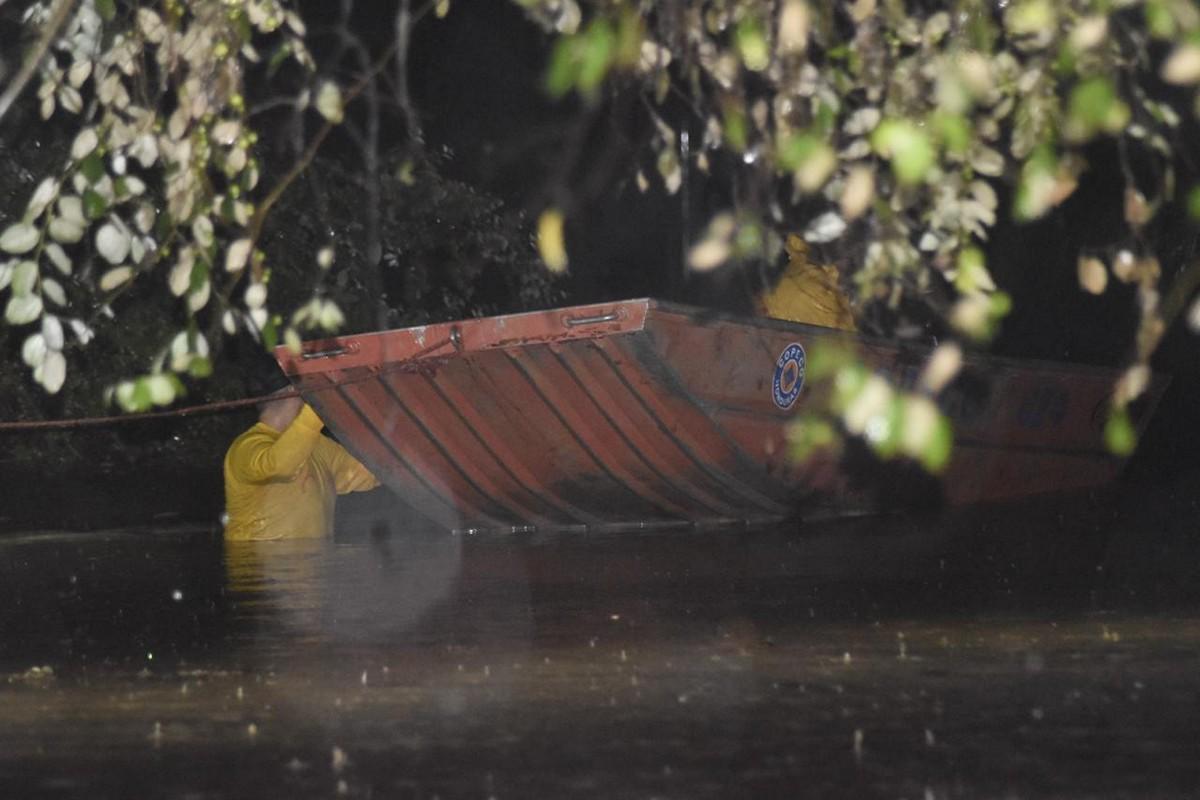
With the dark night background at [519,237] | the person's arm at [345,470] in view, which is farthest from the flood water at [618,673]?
the dark night background at [519,237]

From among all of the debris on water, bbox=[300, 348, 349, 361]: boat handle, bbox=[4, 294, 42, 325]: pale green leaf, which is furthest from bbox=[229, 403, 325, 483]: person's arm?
bbox=[4, 294, 42, 325]: pale green leaf

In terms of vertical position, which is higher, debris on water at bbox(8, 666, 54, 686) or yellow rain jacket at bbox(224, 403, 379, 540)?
yellow rain jacket at bbox(224, 403, 379, 540)

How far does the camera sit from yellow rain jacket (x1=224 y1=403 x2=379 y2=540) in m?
12.2

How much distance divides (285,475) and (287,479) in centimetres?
36

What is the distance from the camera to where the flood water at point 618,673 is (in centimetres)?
526

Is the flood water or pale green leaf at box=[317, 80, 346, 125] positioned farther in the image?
the flood water

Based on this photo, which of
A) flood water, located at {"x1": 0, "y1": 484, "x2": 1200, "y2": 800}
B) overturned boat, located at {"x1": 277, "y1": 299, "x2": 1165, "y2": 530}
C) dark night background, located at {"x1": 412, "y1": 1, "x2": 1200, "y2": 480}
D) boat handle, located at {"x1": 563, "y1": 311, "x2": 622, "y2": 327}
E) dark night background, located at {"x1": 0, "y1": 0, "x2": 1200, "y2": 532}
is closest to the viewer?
flood water, located at {"x1": 0, "y1": 484, "x2": 1200, "y2": 800}

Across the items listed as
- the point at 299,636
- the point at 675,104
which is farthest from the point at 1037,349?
the point at 299,636

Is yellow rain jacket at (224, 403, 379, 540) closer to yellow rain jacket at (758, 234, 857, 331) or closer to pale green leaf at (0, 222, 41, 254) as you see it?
yellow rain jacket at (758, 234, 857, 331)

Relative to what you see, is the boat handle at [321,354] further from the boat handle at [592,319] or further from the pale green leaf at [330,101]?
the pale green leaf at [330,101]

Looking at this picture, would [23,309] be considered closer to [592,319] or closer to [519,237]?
[592,319]

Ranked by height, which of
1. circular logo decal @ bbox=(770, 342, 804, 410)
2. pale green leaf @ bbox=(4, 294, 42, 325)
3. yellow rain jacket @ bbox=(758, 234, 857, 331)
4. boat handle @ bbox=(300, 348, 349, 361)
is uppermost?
yellow rain jacket @ bbox=(758, 234, 857, 331)

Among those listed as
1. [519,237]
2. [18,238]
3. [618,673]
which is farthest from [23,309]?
[519,237]

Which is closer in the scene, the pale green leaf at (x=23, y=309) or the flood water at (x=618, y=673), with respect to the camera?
the pale green leaf at (x=23, y=309)
